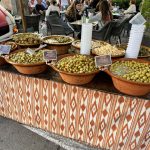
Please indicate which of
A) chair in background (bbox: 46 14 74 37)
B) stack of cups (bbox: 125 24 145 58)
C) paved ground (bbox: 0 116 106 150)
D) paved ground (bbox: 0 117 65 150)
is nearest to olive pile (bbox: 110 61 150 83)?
stack of cups (bbox: 125 24 145 58)

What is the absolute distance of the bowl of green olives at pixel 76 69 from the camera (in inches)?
59.2

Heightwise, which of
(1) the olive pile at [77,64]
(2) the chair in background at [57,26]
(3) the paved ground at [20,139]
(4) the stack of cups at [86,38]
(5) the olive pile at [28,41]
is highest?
(4) the stack of cups at [86,38]

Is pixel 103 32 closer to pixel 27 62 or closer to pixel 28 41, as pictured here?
pixel 28 41

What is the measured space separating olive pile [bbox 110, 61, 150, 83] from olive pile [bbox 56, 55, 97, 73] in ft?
0.59

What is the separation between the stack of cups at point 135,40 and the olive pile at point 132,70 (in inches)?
5.5

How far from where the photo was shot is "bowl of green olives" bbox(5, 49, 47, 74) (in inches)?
65.3

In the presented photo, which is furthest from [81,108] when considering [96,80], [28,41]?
[28,41]

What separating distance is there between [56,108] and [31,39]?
2.67 feet

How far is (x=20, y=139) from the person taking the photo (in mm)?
2180

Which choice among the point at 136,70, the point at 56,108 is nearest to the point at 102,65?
the point at 136,70

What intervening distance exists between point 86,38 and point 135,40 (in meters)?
0.43

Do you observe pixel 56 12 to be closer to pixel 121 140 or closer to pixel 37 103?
pixel 37 103

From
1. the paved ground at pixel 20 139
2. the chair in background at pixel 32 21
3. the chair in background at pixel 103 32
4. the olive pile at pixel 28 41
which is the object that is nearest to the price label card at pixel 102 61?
the olive pile at pixel 28 41

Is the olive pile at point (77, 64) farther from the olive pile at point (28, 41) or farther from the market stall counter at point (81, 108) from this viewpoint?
A: the olive pile at point (28, 41)
